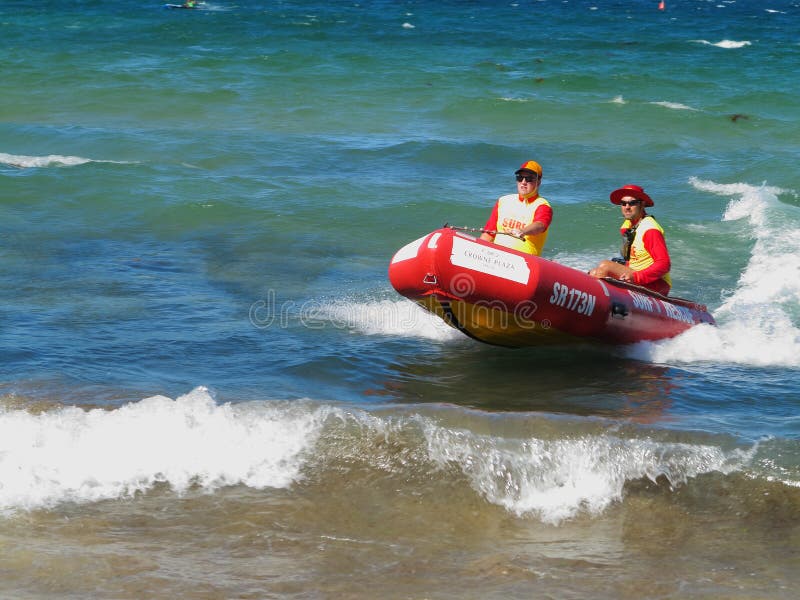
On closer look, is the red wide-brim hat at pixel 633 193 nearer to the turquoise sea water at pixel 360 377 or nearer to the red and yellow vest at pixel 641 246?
the red and yellow vest at pixel 641 246

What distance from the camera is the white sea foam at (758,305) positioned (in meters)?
7.86

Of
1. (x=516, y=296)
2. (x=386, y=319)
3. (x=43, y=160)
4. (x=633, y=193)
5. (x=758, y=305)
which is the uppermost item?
(x=633, y=193)

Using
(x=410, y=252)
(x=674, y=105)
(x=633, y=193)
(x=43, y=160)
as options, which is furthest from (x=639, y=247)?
(x=674, y=105)

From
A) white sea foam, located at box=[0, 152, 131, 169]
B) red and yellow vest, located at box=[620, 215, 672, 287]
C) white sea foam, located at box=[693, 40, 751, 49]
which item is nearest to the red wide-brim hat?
red and yellow vest, located at box=[620, 215, 672, 287]

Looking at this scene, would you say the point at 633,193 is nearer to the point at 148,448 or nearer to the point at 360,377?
the point at 360,377

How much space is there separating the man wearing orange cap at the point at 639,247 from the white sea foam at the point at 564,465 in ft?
7.65

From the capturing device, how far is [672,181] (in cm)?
1555

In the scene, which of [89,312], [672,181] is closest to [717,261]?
[672,181]

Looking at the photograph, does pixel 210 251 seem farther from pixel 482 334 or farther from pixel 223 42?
pixel 223 42

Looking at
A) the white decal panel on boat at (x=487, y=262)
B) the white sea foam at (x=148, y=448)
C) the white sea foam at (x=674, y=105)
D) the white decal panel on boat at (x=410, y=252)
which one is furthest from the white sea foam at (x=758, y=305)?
the white sea foam at (x=674, y=105)

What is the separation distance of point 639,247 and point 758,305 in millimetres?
2257

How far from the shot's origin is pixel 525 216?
26.4 feet

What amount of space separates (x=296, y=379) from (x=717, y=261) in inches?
239

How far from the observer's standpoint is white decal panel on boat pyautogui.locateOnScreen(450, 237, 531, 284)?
691cm
